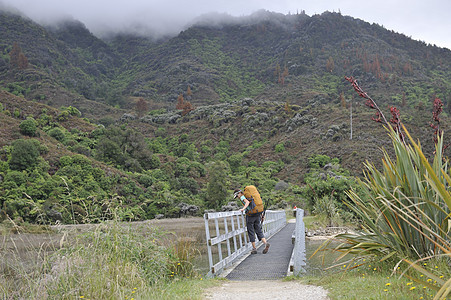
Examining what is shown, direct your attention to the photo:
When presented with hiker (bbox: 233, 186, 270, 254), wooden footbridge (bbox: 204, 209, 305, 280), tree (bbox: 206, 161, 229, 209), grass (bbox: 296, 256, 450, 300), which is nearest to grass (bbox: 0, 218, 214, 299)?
wooden footbridge (bbox: 204, 209, 305, 280)

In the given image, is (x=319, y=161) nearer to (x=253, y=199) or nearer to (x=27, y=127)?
(x=27, y=127)

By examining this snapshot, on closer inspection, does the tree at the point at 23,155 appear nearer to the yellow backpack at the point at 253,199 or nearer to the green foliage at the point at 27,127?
the green foliage at the point at 27,127

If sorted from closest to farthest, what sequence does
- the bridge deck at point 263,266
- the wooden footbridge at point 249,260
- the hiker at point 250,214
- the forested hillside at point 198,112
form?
the wooden footbridge at point 249,260 → the bridge deck at point 263,266 → the hiker at point 250,214 → the forested hillside at point 198,112

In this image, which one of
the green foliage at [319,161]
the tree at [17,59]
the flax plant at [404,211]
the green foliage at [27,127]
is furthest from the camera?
the tree at [17,59]

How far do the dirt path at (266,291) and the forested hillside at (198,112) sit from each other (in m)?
1.91

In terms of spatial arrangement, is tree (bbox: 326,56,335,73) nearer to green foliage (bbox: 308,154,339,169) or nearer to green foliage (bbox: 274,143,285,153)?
green foliage (bbox: 274,143,285,153)

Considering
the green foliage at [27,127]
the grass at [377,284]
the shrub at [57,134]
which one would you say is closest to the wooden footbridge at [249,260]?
the grass at [377,284]

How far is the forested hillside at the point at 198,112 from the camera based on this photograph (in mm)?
A: 29959

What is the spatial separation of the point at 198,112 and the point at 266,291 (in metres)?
75.5

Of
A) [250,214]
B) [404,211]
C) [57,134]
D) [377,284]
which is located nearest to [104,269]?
[377,284]

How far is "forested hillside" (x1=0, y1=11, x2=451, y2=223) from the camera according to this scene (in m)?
30.0

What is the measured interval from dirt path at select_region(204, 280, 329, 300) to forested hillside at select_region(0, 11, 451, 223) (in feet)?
6.26

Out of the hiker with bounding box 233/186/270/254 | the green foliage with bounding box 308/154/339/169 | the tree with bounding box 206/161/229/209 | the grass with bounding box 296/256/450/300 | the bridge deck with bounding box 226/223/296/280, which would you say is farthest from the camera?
the green foliage with bounding box 308/154/339/169

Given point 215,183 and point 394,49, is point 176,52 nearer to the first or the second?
point 394,49
